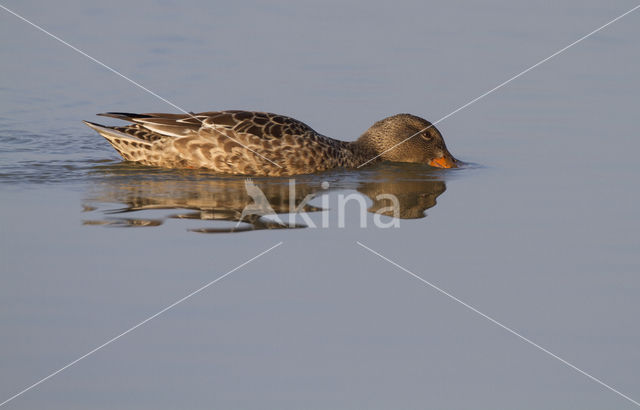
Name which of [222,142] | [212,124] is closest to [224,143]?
[222,142]

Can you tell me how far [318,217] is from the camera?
8953mm

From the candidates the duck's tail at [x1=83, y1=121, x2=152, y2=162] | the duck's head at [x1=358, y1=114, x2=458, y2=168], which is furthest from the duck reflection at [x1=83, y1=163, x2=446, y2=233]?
the duck's head at [x1=358, y1=114, x2=458, y2=168]

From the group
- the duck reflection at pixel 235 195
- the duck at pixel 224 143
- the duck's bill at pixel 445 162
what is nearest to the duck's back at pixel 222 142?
the duck at pixel 224 143

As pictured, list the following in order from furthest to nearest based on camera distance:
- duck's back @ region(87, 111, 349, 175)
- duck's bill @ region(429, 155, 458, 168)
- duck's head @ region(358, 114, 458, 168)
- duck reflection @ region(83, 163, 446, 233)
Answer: duck's head @ region(358, 114, 458, 168)
duck's bill @ region(429, 155, 458, 168)
duck's back @ region(87, 111, 349, 175)
duck reflection @ region(83, 163, 446, 233)

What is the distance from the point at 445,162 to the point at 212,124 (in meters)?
2.87

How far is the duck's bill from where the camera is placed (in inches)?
458

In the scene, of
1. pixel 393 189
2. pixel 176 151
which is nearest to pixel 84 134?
pixel 176 151

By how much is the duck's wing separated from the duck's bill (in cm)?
191

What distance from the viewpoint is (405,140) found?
1210cm

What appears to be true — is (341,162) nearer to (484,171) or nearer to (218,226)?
(484,171)

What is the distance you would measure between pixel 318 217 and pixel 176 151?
2613 millimetres

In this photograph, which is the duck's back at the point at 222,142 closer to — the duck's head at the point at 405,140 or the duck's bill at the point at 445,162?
the duck's head at the point at 405,140

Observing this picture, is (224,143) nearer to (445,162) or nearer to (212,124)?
(212,124)

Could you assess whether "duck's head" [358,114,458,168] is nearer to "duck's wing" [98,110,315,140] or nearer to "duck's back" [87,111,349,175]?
"duck's back" [87,111,349,175]
